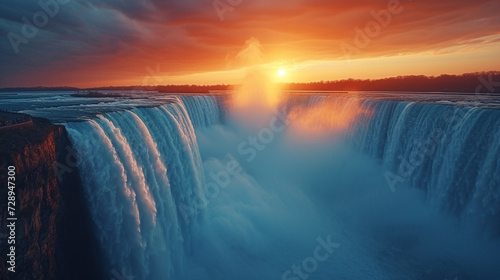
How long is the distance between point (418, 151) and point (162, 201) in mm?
13629

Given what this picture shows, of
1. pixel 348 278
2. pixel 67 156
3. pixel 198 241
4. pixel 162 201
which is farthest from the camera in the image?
pixel 198 241

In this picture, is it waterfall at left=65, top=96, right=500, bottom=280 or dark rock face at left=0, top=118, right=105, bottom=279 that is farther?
waterfall at left=65, top=96, right=500, bottom=280

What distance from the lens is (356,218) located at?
16.6 m

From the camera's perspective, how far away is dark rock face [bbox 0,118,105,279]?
17.6ft

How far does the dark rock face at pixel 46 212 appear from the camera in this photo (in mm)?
5375

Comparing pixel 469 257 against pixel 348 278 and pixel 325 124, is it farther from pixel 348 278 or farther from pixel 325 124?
pixel 325 124

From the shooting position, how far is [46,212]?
20.3 ft

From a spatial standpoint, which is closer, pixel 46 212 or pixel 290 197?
pixel 46 212

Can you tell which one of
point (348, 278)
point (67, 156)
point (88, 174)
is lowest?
point (348, 278)

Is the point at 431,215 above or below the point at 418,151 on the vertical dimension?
below

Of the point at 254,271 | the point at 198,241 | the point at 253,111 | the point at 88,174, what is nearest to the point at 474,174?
the point at 254,271

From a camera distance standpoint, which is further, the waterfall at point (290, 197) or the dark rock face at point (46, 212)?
the waterfall at point (290, 197)

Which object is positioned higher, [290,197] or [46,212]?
[46,212]

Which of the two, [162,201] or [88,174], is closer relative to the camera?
[88,174]
